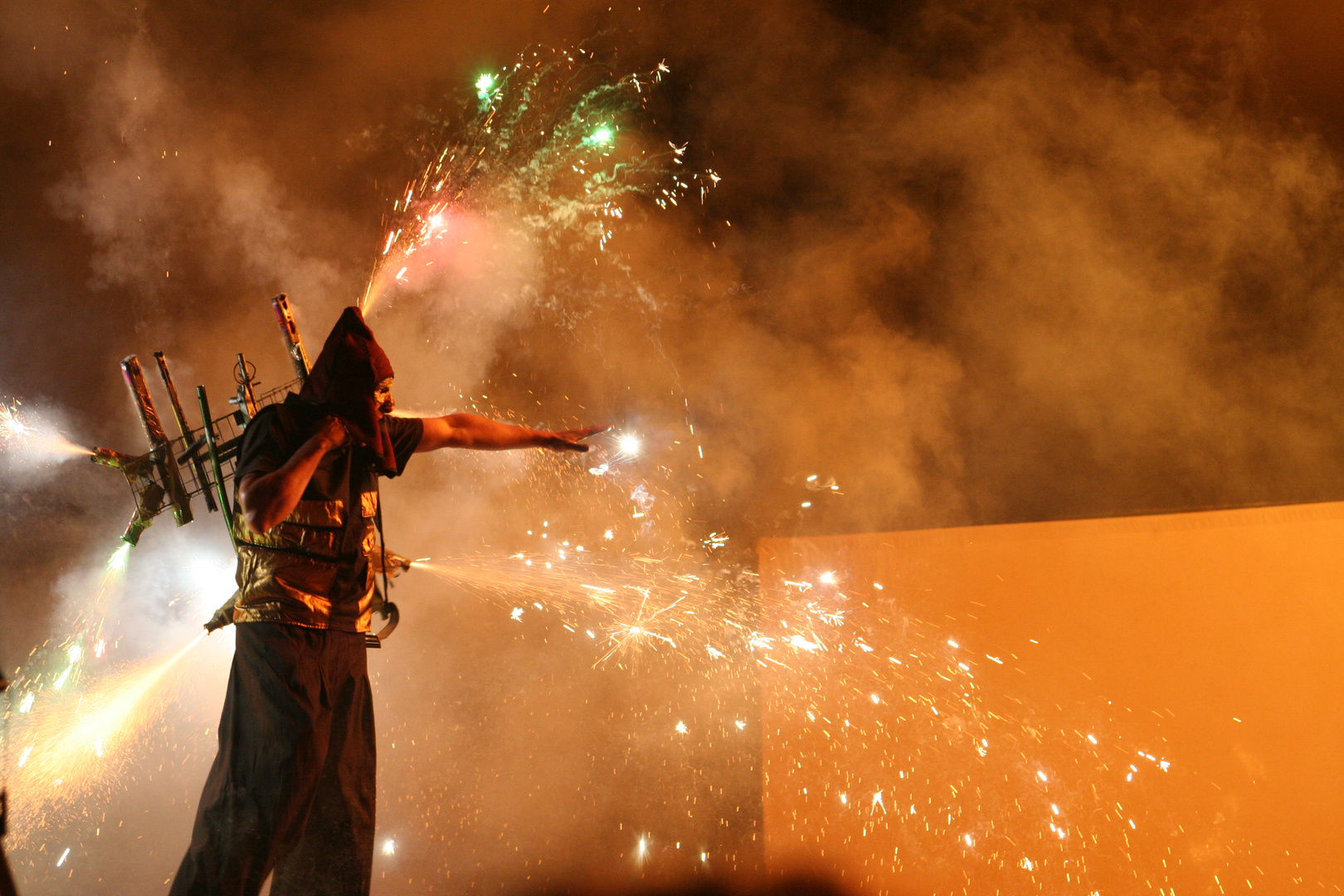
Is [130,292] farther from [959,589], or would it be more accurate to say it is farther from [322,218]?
[959,589]

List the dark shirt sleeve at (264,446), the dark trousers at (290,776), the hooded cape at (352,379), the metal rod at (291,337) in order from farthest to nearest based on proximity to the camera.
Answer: the metal rod at (291,337) < the hooded cape at (352,379) < the dark shirt sleeve at (264,446) < the dark trousers at (290,776)

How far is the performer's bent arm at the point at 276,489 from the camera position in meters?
1.60

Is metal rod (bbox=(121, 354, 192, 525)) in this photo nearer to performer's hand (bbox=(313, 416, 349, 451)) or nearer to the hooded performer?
the hooded performer

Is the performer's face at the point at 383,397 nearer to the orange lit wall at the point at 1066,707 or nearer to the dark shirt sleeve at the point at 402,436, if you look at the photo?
the dark shirt sleeve at the point at 402,436

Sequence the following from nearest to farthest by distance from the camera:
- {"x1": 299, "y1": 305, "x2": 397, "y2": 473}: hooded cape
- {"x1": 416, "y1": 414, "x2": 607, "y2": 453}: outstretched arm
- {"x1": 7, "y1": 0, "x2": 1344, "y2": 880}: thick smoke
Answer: {"x1": 299, "y1": 305, "x2": 397, "y2": 473}: hooded cape
{"x1": 416, "y1": 414, "x2": 607, "y2": 453}: outstretched arm
{"x1": 7, "y1": 0, "x2": 1344, "y2": 880}: thick smoke

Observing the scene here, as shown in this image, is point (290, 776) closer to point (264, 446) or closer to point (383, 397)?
point (264, 446)

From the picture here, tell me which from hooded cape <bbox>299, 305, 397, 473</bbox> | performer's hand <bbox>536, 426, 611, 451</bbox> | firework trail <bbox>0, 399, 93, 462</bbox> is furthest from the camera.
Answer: firework trail <bbox>0, 399, 93, 462</bbox>

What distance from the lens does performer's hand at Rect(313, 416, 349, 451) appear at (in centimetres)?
177

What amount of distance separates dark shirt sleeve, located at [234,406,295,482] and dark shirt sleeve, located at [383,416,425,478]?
319 millimetres

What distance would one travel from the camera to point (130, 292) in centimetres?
349

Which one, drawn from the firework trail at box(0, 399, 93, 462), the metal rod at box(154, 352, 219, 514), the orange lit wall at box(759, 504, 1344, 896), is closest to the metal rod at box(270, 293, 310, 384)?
the metal rod at box(154, 352, 219, 514)

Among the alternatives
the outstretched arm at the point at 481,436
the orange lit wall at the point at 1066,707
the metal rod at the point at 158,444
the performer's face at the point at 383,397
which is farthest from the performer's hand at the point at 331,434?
the orange lit wall at the point at 1066,707

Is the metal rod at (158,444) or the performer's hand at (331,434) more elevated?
the metal rod at (158,444)

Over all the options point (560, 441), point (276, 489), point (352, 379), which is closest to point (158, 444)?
point (352, 379)
